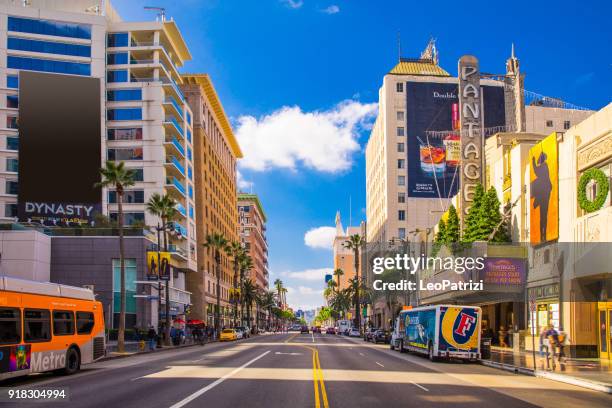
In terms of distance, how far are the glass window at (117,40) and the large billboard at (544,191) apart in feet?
183

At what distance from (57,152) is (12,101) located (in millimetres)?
9451

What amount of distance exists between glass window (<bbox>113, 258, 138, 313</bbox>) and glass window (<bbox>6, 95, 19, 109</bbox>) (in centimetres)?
2346

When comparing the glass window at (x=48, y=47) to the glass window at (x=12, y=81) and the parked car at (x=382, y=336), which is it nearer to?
the glass window at (x=12, y=81)

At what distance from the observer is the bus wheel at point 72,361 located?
23.9 meters

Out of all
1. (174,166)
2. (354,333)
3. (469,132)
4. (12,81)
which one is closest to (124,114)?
(174,166)

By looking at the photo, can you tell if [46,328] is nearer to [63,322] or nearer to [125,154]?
[63,322]

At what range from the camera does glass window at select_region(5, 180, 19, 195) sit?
2867 inches

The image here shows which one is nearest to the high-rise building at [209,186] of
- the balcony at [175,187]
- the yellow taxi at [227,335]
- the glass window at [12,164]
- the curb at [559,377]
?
the balcony at [175,187]

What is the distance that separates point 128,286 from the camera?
6612 centimetres

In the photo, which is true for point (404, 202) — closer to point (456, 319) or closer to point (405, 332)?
point (405, 332)

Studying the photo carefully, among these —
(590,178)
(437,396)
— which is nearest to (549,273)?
(590,178)

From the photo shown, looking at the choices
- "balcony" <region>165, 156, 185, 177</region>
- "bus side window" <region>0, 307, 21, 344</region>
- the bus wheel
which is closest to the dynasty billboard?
"balcony" <region>165, 156, 185, 177</region>

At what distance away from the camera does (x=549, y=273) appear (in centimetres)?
3738

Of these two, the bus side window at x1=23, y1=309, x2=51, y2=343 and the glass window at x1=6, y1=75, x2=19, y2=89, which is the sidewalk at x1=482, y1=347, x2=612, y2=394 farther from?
the glass window at x1=6, y1=75, x2=19, y2=89
